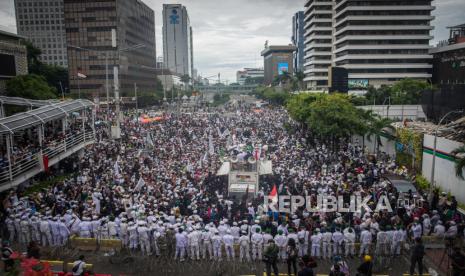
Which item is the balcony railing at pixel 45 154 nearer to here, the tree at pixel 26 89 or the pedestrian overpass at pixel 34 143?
the pedestrian overpass at pixel 34 143

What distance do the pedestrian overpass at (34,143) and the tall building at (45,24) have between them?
153288 mm

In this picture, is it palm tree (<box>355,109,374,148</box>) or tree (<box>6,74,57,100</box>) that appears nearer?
palm tree (<box>355,109,374,148</box>)

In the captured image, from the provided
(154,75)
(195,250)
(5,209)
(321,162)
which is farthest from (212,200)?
(154,75)

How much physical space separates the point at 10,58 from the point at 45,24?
A: 13818 cm

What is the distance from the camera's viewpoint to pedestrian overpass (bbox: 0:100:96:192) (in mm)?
17531

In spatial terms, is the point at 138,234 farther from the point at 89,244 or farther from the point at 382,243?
the point at 382,243

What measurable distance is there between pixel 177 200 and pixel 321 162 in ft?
38.5

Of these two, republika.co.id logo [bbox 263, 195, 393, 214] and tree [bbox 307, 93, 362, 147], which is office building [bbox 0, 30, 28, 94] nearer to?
tree [bbox 307, 93, 362, 147]

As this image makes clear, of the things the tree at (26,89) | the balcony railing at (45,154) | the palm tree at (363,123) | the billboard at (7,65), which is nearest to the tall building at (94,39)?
the billboard at (7,65)

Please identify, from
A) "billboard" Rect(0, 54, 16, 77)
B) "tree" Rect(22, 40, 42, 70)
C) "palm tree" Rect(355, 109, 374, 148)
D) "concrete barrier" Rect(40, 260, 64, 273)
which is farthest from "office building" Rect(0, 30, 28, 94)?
"palm tree" Rect(355, 109, 374, 148)

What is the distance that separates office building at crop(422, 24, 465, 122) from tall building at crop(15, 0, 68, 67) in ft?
484

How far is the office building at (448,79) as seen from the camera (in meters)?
31.3

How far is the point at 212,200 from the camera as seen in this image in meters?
17.3

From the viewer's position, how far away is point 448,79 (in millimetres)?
68812
